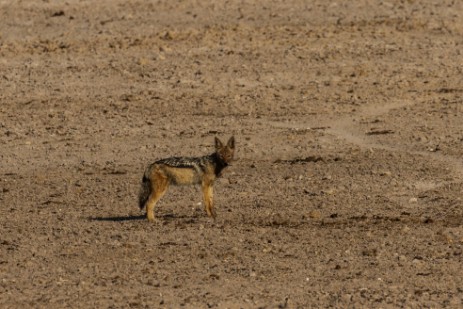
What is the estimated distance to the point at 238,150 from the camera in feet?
73.4

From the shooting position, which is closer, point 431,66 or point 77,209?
point 77,209

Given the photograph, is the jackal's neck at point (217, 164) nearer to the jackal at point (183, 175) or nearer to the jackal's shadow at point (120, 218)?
the jackal at point (183, 175)

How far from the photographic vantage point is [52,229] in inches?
715

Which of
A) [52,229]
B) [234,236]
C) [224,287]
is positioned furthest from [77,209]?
[224,287]

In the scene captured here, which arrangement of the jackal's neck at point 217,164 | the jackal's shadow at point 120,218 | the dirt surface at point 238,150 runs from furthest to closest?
the jackal's neck at point 217,164, the jackal's shadow at point 120,218, the dirt surface at point 238,150

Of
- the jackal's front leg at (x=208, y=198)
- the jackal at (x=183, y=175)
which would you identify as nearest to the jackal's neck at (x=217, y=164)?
the jackal at (x=183, y=175)

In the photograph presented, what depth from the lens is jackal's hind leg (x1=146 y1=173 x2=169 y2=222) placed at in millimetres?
18312

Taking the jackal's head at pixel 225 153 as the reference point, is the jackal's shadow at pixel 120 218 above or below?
below

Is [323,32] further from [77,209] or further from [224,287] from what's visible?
[224,287]

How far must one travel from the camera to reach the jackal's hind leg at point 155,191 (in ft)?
60.1

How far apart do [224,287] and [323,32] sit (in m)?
12.3

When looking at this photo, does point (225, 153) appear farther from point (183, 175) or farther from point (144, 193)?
point (144, 193)

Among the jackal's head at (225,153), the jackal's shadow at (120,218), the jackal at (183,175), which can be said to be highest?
the jackal's head at (225,153)

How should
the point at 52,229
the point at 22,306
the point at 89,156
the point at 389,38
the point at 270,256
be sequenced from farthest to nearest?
the point at 389,38 < the point at 89,156 < the point at 52,229 < the point at 270,256 < the point at 22,306
